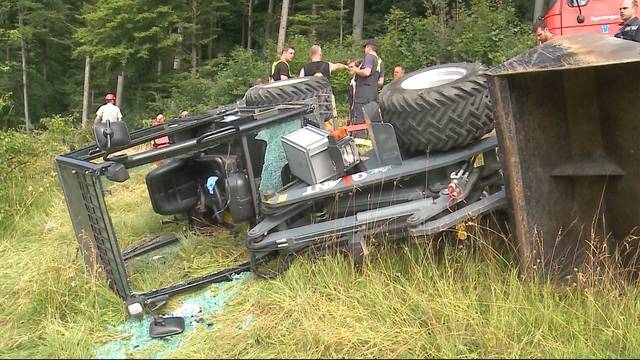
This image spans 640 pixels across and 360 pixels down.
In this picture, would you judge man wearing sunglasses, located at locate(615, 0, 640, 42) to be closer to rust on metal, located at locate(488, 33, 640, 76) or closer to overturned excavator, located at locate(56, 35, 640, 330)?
overturned excavator, located at locate(56, 35, 640, 330)

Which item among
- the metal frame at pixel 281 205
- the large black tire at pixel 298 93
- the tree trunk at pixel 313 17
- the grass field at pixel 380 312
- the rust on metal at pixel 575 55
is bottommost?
the grass field at pixel 380 312

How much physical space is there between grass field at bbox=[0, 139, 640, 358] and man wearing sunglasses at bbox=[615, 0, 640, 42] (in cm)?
220

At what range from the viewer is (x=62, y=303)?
3.67 m

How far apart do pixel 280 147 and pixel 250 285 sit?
1125 millimetres

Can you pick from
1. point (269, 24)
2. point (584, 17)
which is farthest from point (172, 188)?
point (269, 24)

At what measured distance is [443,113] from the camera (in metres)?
3.64

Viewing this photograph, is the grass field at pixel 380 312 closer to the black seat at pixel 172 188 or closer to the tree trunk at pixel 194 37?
the black seat at pixel 172 188

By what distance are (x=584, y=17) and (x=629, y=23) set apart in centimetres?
499

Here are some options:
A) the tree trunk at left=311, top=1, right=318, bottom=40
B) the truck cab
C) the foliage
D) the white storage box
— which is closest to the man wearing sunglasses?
the white storage box

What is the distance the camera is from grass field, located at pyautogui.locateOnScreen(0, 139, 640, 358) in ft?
9.52

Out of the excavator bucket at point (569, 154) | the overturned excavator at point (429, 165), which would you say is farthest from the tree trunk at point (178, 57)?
the excavator bucket at point (569, 154)

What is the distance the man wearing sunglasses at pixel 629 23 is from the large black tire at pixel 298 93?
246 cm

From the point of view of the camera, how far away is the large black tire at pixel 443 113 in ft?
11.9

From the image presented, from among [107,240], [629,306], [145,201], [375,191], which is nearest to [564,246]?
[629,306]
